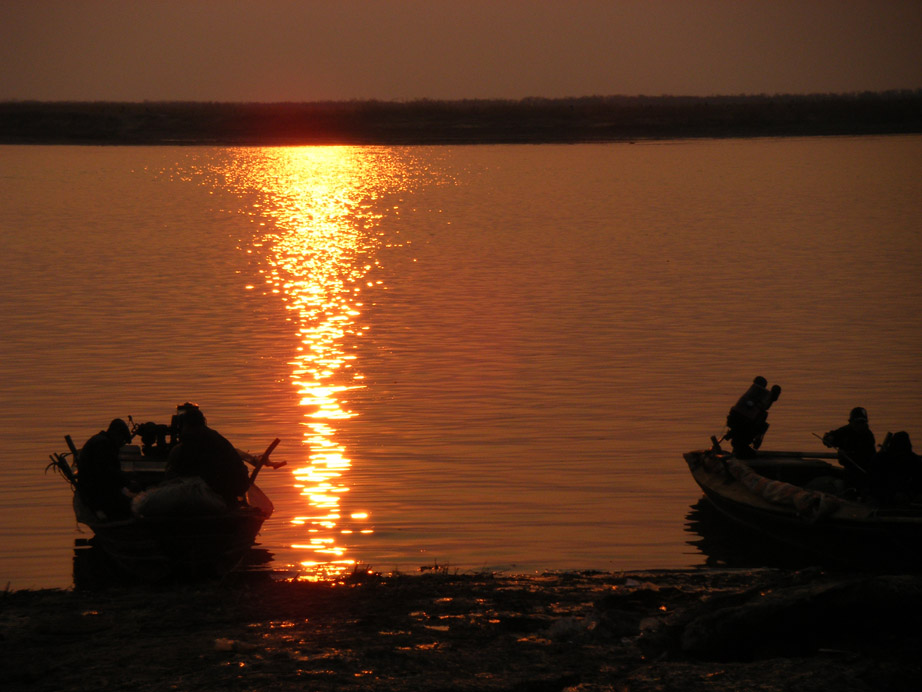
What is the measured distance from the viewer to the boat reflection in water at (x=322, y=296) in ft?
48.4

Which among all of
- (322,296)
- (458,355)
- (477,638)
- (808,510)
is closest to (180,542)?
(477,638)

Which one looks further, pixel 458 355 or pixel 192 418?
pixel 458 355

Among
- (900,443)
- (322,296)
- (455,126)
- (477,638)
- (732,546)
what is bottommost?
(477,638)

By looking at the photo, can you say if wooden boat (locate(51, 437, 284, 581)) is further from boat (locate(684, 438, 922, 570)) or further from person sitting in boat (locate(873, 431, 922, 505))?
person sitting in boat (locate(873, 431, 922, 505))

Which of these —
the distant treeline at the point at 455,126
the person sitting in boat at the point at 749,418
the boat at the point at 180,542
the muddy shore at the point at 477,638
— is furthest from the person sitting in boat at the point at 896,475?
the distant treeline at the point at 455,126

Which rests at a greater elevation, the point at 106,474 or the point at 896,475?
the point at 106,474

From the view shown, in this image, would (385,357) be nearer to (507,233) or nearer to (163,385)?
(163,385)

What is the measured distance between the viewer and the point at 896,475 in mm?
12852

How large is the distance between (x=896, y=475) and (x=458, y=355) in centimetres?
1202

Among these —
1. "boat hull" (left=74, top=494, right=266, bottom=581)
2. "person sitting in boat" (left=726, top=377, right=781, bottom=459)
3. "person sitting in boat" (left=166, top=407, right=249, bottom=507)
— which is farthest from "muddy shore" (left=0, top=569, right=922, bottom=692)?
"person sitting in boat" (left=726, top=377, right=781, bottom=459)

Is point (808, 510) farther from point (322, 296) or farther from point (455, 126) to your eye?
point (455, 126)

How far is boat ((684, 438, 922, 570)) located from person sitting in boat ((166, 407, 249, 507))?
16.5 feet

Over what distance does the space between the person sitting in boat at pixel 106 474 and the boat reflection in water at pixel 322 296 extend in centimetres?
184

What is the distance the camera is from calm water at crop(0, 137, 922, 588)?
15.0 metres
